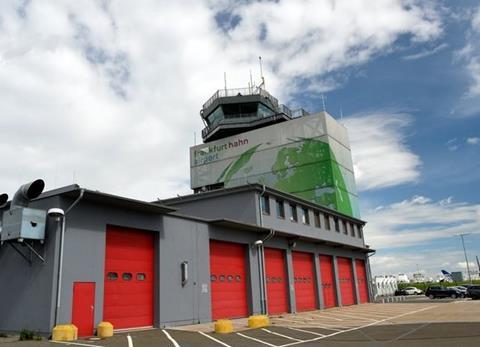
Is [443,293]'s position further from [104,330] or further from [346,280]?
[104,330]

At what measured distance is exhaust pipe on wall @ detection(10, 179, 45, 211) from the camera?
15680 mm

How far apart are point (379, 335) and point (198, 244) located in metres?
9.59

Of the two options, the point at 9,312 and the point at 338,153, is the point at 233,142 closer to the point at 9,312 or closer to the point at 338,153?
the point at 338,153

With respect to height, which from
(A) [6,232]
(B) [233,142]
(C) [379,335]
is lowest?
(C) [379,335]

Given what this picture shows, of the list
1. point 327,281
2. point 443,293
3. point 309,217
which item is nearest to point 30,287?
point 309,217

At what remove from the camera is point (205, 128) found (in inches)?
2844

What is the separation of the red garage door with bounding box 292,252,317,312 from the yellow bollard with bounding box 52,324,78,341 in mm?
17329

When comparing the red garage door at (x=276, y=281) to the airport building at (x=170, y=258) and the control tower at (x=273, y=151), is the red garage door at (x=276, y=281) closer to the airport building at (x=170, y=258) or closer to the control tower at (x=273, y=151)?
the airport building at (x=170, y=258)

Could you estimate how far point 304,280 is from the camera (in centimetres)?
3020

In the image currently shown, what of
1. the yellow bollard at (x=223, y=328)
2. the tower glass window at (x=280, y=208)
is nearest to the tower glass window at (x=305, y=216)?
the tower glass window at (x=280, y=208)

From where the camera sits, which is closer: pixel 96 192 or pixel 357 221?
pixel 96 192

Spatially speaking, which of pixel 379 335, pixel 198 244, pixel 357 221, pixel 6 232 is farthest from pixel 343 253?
pixel 6 232

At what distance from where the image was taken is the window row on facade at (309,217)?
92.6ft

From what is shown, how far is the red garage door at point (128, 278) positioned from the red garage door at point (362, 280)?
85.2 feet
